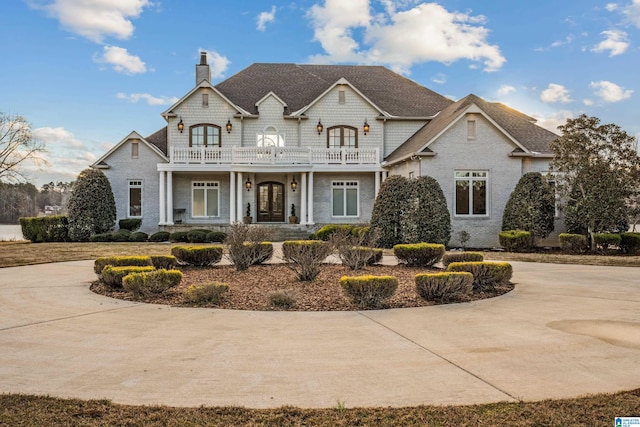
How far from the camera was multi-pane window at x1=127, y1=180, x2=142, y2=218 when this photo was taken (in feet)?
88.3

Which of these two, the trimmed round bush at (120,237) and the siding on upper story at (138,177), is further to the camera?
the siding on upper story at (138,177)

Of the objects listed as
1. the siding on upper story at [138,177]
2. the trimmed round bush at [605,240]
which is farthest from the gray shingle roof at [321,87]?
the trimmed round bush at [605,240]

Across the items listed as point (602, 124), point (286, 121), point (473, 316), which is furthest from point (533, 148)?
point (473, 316)

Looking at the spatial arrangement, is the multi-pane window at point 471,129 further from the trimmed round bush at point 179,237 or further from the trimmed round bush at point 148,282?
the trimmed round bush at point 148,282

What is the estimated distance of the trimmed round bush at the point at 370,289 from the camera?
8.19 metres

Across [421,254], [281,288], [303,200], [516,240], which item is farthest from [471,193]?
[281,288]

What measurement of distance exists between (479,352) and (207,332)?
3.41 metres

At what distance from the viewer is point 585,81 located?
48.6 ft

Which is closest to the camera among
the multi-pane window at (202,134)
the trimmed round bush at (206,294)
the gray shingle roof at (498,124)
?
the trimmed round bush at (206,294)

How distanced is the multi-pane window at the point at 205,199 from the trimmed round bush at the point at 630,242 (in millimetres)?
19172

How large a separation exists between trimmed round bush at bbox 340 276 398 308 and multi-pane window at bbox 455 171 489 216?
1455cm

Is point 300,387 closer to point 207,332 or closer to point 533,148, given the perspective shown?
point 207,332

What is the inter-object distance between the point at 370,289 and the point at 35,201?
73.1m

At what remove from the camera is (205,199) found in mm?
27484
